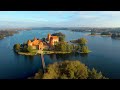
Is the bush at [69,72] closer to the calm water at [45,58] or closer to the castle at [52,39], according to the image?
the calm water at [45,58]

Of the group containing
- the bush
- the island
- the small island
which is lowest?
the bush

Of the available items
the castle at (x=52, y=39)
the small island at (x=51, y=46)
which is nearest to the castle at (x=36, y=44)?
the small island at (x=51, y=46)

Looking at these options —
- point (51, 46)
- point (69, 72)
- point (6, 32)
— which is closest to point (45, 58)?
point (51, 46)

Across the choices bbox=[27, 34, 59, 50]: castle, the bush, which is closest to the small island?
bbox=[27, 34, 59, 50]: castle

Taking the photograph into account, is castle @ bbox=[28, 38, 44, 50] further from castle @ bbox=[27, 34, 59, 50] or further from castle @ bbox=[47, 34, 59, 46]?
castle @ bbox=[47, 34, 59, 46]

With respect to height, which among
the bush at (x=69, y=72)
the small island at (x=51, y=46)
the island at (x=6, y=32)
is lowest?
the bush at (x=69, y=72)

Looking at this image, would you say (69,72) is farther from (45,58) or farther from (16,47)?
(16,47)
